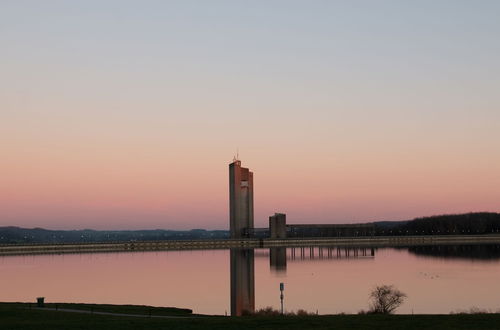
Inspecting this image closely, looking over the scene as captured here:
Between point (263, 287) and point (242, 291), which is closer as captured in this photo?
point (242, 291)

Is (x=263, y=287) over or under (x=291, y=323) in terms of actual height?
under

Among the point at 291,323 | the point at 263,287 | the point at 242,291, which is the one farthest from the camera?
the point at 263,287

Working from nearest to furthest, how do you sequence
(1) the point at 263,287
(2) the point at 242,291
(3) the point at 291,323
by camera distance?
(3) the point at 291,323
(2) the point at 242,291
(1) the point at 263,287

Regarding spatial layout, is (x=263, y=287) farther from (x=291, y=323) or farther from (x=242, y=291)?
(x=291, y=323)

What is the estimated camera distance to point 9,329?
36.4 meters

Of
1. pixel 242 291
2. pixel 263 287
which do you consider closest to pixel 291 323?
pixel 242 291

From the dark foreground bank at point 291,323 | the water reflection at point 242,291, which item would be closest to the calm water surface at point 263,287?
the water reflection at point 242,291

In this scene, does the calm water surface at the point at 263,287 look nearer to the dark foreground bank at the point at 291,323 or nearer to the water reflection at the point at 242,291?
the water reflection at the point at 242,291

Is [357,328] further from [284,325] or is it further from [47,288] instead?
[47,288]

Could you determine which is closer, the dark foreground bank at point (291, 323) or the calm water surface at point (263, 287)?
the dark foreground bank at point (291, 323)

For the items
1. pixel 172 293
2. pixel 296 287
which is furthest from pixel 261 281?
pixel 172 293

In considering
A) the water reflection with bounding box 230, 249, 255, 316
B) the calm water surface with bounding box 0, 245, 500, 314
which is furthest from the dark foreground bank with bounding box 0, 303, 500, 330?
the calm water surface with bounding box 0, 245, 500, 314

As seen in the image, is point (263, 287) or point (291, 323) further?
point (263, 287)

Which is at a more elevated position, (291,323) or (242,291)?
(291,323)
